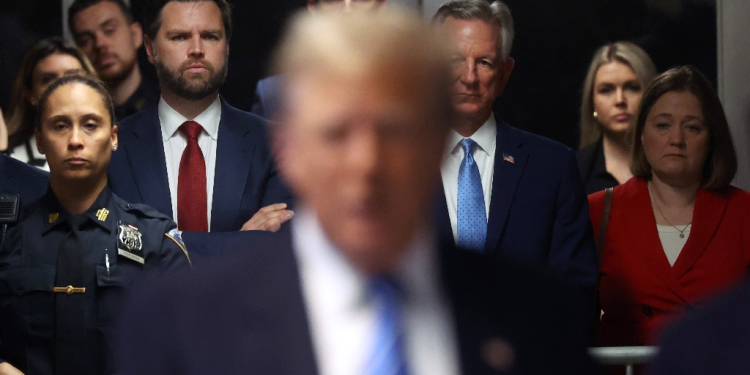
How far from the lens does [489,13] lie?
3.95 m

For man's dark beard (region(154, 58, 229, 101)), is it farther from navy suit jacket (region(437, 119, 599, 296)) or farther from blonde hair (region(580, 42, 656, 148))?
blonde hair (region(580, 42, 656, 148))

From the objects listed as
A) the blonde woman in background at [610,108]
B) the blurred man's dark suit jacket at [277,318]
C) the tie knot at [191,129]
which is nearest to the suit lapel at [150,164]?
the tie knot at [191,129]

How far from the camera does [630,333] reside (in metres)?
3.68

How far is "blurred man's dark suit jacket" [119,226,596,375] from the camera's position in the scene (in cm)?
119

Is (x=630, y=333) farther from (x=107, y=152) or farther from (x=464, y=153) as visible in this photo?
(x=107, y=152)

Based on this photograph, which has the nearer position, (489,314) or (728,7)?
(489,314)

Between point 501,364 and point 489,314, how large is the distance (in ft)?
0.23

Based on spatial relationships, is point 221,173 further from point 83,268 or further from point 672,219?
point 672,219

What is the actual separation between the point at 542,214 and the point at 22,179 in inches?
90.2

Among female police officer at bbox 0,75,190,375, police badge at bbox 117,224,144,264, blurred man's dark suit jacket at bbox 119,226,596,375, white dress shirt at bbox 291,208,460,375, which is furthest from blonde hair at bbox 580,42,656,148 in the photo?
white dress shirt at bbox 291,208,460,375

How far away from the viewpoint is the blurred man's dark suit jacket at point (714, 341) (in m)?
1.14

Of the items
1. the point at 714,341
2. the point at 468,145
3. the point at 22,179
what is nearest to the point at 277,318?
the point at 714,341

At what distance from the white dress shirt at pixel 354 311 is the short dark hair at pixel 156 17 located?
3.06 meters

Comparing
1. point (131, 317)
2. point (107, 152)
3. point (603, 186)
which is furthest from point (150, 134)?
point (131, 317)
